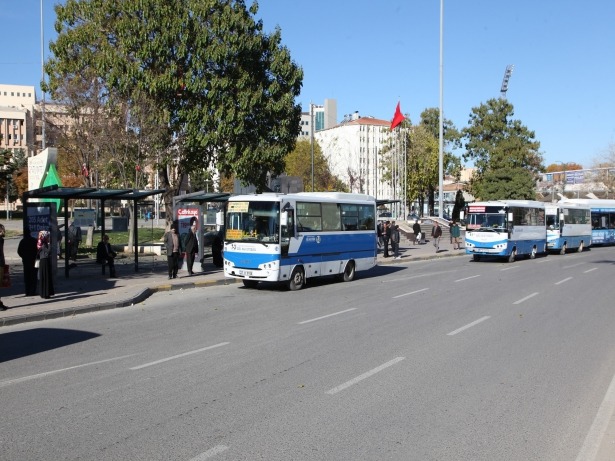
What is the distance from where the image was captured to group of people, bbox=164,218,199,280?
2061 centimetres

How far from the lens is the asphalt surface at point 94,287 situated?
→ 1398 cm

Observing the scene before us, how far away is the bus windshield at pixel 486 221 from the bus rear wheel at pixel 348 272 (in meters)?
11.4

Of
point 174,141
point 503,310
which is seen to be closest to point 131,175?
point 174,141

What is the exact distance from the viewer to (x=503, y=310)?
14.5 m

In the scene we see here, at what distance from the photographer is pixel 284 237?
1834 centimetres

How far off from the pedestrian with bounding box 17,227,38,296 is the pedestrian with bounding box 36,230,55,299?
1.96 ft

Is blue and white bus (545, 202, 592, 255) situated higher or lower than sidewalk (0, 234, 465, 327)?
higher

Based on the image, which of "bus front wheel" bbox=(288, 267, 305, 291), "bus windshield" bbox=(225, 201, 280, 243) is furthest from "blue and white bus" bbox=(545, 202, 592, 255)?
"bus windshield" bbox=(225, 201, 280, 243)

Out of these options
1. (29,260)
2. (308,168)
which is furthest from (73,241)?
(308,168)

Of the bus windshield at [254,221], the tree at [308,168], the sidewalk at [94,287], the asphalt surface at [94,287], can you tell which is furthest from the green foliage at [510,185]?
the bus windshield at [254,221]

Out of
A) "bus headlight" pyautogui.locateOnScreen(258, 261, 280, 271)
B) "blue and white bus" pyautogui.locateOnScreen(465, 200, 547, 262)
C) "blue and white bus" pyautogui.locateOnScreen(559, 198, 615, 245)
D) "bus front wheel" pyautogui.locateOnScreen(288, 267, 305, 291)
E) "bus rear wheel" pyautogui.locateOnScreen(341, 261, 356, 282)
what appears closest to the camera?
"bus headlight" pyautogui.locateOnScreen(258, 261, 280, 271)

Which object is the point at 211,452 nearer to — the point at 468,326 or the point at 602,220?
the point at 468,326

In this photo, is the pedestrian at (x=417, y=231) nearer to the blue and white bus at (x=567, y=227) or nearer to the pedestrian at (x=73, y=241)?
the blue and white bus at (x=567, y=227)

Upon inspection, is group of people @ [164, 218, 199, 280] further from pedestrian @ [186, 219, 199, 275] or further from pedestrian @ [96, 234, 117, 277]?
pedestrian @ [96, 234, 117, 277]
